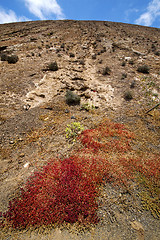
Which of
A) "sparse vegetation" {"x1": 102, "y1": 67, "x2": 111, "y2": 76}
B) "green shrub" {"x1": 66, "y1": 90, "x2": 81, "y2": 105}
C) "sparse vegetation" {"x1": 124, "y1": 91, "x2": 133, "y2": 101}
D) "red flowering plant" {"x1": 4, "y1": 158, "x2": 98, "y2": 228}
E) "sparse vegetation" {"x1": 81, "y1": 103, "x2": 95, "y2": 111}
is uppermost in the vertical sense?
"sparse vegetation" {"x1": 102, "y1": 67, "x2": 111, "y2": 76}

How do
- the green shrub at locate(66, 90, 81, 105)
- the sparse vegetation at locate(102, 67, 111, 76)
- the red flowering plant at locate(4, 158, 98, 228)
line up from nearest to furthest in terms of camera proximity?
the red flowering plant at locate(4, 158, 98, 228) → the green shrub at locate(66, 90, 81, 105) → the sparse vegetation at locate(102, 67, 111, 76)

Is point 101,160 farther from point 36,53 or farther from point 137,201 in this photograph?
point 36,53

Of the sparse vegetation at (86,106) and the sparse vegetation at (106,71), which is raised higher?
the sparse vegetation at (106,71)

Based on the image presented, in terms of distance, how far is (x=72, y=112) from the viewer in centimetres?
710

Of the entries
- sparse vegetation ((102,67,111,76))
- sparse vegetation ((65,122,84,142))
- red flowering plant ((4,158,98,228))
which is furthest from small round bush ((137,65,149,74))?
red flowering plant ((4,158,98,228))

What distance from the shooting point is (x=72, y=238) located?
245cm

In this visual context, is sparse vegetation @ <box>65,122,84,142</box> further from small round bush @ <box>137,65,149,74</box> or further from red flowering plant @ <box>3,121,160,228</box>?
small round bush @ <box>137,65,149,74</box>

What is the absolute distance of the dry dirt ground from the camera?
2730mm

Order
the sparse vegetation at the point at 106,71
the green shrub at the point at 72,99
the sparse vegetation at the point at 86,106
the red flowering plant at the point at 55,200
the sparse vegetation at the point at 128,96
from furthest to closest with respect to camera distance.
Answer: the sparse vegetation at the point at 106,71, the sparse vegetation at the point at 128,96, the green shrub at the point at 72,99, the sparse vegetation at the point at 86,106, the red flowering plant at the point at 55,200

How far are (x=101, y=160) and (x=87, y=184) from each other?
3.40 feet

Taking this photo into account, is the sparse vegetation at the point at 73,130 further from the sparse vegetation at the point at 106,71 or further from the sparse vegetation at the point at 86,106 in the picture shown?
the sparse vegetation at the point at 106,71

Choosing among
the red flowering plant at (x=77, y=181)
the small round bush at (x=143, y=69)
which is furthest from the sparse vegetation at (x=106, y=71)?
the red flowering plant at (x=77, y=181)

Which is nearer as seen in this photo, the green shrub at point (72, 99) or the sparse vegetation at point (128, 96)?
the green shrub at point (72, 99)

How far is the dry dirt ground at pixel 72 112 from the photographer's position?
273 cm
